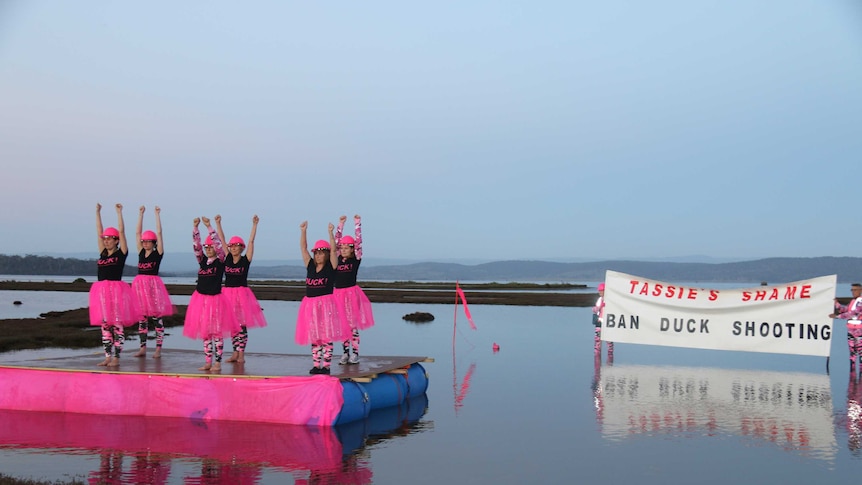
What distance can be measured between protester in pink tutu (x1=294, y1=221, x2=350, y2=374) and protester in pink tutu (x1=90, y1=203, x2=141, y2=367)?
162 inches

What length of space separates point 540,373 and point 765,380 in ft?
19.3

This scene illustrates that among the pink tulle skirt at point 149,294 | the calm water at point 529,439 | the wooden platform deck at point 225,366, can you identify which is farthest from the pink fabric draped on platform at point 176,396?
the pink tulle skirt at point 149,294

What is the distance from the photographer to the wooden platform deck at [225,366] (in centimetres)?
1551

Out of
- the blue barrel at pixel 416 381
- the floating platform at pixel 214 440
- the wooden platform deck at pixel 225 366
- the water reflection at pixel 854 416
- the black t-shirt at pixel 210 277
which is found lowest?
the floating platform at pixel 214 440

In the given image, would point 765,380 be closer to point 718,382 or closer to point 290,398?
point 718,382

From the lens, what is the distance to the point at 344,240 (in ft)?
55.8

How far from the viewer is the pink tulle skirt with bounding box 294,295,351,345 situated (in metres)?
15.5

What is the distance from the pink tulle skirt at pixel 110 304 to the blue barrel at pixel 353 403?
5387 mm

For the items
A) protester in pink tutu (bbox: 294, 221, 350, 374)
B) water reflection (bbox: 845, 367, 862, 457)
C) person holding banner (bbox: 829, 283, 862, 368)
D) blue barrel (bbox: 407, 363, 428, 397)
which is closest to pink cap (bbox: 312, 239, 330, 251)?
protester in pink tutu (bbox: 294, 221, 350, 374)

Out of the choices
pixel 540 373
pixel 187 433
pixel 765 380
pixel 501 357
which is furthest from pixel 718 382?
pixel 187 433

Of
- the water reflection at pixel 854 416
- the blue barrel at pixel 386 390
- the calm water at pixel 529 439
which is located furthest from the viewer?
the blue barrel at pixel 386 390

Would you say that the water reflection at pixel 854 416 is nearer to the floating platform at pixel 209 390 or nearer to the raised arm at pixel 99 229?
the floating platform at pixel 209 390

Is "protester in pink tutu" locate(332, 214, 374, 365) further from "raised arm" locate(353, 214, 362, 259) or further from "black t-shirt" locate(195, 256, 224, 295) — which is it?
"black t-shirt" locate(195, 256, 224, 295)

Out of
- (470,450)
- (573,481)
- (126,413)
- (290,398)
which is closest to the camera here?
(573,481)
